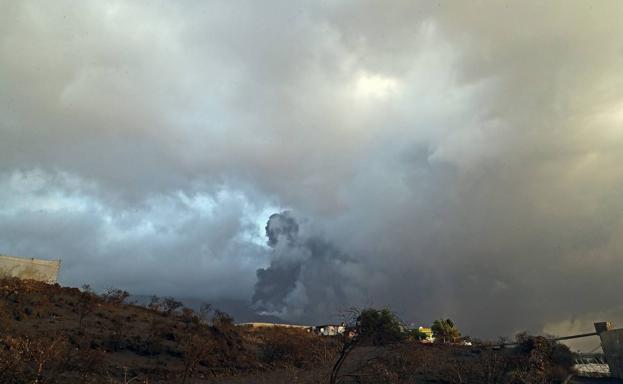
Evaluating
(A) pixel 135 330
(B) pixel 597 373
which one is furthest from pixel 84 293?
(B) pixel 597 373

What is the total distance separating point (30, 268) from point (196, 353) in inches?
1630

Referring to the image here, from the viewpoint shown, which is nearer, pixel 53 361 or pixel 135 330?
pixel 53 361

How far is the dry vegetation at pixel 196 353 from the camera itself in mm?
27516

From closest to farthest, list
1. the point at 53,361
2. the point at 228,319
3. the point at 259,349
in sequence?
the point at 53,361 → the point at 259,349 → the point at 228,319

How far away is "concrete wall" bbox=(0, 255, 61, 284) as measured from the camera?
55.6m

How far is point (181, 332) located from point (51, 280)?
27301 mm

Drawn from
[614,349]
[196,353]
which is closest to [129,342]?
[196,353]

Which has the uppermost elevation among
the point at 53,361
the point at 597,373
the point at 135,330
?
the point at 135,330

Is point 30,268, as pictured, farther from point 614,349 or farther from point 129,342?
point 614,349

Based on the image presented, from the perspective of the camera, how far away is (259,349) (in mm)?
47062

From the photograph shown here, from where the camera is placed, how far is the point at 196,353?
28281 millimetres

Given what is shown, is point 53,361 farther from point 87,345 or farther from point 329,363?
point 329,363

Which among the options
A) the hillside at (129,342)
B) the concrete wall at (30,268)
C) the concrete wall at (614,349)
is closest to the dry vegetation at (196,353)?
the hillside at (129,342)

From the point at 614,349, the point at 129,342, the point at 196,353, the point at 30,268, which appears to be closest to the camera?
the point at 614,349
